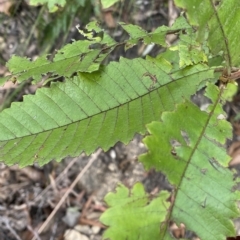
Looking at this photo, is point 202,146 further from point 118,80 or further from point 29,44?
point 29,44

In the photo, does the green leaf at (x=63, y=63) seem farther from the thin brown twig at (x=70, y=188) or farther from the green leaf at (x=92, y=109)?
the thin brown twig at (x=70, y=188)

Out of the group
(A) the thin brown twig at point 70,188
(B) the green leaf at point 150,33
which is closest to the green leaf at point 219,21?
(B) the green leaf at point 150,33

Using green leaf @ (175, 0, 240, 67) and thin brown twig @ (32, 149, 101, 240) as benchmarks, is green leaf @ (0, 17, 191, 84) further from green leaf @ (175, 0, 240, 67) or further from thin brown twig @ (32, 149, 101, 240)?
thin brown twig @ (32, 149, 101, 240)

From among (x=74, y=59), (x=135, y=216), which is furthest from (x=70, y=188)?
(x=135, y=216)

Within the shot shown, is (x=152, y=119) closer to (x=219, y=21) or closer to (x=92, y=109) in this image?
(x=92, y=109)

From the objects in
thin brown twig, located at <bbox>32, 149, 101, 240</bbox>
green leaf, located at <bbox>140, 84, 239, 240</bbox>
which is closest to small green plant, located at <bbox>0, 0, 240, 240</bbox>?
green leaf, located at <bbox>140, 84, 239, 240</bbox>

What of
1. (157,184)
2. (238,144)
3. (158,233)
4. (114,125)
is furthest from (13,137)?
(238,144)

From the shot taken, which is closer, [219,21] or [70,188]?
[219,21]
